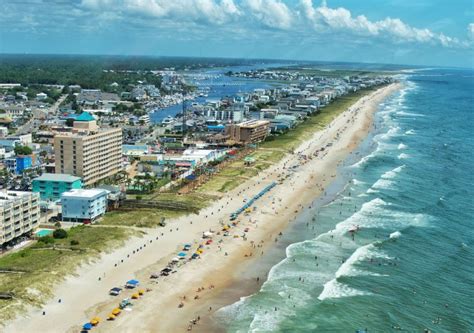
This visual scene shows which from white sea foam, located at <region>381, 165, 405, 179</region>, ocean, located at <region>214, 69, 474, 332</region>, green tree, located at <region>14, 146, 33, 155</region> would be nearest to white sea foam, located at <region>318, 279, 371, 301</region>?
ocean, located at <region>214, 69, 474, 332</region>

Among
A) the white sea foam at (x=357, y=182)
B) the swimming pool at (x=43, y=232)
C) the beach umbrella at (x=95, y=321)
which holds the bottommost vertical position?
the beach umbrella at (x=95, y=321)

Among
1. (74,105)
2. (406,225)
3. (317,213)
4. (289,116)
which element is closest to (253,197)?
(317,213)

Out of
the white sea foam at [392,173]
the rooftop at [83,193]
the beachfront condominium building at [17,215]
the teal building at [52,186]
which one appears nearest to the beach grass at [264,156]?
the rooftop at [83,193]

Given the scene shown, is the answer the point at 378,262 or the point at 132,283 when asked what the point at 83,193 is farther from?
the point at 378,262

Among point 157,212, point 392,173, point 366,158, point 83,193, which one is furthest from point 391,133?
point 83,193

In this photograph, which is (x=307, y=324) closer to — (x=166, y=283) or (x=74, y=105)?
(x=166, y=283)

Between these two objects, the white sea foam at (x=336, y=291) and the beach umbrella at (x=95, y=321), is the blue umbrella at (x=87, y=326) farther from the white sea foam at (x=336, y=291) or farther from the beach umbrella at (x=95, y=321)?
the white sea foam at (x=336, y=291)
